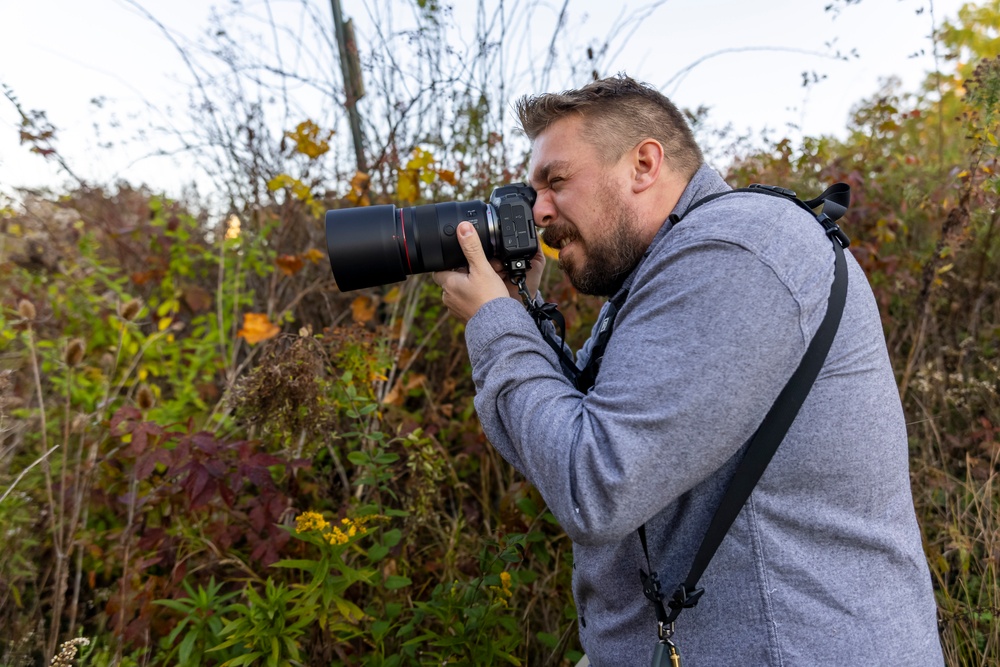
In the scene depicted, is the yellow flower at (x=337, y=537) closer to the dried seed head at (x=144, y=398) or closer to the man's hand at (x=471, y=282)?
the man's hand at (x=471, y=282)

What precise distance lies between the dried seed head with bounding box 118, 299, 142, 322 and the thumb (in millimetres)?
1367

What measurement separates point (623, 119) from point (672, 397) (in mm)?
611

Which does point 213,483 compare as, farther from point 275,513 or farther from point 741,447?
point 741,447

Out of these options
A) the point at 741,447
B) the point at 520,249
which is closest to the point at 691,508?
the point at 741,447

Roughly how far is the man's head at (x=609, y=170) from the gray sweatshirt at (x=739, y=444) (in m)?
0.16

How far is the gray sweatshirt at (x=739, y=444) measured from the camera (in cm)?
88

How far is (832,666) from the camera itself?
0.94 meters

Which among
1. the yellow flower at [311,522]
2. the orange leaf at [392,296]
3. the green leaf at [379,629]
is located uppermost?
the orange leaf at [392,296]

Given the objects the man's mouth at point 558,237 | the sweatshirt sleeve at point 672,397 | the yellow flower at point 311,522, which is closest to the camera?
the sweatshirt sleeve at point 672,397

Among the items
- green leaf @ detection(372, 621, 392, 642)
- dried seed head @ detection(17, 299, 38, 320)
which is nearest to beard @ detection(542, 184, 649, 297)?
green leaf @ detection(372, 621, 392, 642)

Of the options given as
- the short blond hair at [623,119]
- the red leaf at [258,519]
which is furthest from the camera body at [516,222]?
the red leaf at [258,519]

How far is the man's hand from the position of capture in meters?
1.20

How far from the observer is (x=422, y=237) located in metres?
1.40

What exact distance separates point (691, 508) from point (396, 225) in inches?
31.3
